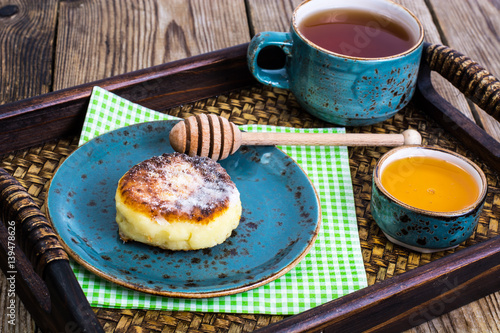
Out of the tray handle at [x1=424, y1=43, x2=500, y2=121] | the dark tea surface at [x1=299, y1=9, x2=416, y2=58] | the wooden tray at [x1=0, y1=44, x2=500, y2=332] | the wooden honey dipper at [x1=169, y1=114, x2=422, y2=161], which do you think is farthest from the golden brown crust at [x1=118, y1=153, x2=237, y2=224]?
the tray handle at [x1=424, y1=43, x2=500, y2=121]

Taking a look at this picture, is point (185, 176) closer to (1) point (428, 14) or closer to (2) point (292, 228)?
(2) point (292, 228)

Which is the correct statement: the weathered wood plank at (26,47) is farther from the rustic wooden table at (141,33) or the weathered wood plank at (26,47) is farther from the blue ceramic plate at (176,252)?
the blue ceramic plate at (176,252)

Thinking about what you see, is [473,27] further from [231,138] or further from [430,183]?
[231,138]

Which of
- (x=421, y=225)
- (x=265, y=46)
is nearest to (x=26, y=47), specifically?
(x=265, y=46)

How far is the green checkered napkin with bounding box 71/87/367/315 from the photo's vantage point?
922mm

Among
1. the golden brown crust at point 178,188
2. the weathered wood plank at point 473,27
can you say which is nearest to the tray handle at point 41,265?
the golden brown crust at point 178,188

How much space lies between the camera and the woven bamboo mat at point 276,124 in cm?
91

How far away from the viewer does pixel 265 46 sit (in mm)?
1274

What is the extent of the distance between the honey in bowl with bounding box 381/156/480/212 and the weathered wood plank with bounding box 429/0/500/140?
0.72 metres

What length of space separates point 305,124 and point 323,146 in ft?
0.32

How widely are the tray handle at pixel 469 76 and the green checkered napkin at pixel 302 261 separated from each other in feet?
0.88

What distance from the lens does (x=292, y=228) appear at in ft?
3.40

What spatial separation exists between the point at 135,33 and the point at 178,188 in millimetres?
859

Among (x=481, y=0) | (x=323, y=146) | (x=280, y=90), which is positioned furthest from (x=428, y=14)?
(x=323, y=146)
